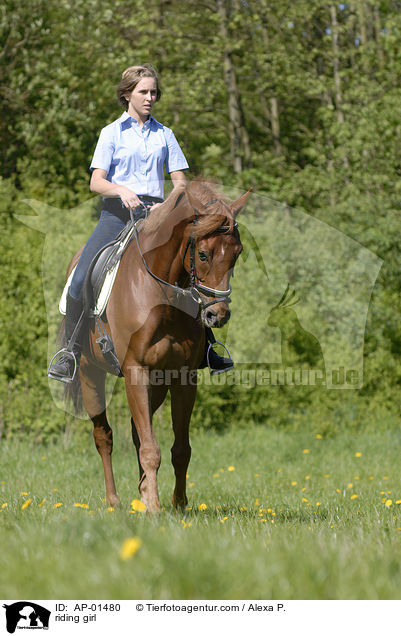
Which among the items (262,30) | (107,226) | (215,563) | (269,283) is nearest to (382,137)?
(269,283)

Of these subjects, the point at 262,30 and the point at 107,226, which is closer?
the point at 107,226

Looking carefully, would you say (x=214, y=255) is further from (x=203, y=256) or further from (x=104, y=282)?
(x=104, y=282)

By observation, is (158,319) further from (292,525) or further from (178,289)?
(292,525)

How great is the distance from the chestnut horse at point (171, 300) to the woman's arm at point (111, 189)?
0.58 feet

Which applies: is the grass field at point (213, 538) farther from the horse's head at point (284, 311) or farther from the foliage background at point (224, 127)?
the horse's head at point (284, 311)

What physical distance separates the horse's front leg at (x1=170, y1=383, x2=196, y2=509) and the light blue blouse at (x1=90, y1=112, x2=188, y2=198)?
167 cm

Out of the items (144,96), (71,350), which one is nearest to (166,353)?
(71,350)

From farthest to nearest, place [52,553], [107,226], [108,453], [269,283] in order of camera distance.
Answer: [269,283] < [108,453] < [107,226] < [52,553]

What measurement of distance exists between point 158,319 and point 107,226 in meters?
1.33

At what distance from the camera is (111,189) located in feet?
17.6

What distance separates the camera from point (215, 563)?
2.84 metres

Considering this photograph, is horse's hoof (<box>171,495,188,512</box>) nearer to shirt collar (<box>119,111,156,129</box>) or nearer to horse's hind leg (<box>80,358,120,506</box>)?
horse's hind leg (<box>80,358,120,506</box>)

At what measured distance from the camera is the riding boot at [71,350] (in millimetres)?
6266

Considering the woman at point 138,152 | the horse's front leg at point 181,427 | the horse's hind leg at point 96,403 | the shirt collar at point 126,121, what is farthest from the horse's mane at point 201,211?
the horse's hind leg at point 96,403
